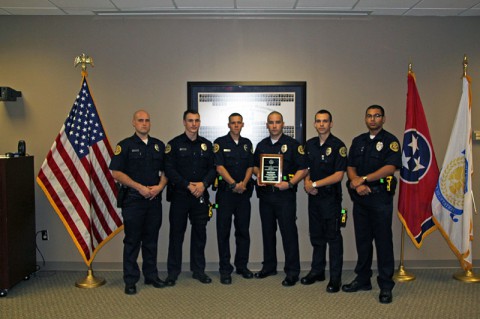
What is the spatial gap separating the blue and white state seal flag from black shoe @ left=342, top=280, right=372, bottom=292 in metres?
1.11

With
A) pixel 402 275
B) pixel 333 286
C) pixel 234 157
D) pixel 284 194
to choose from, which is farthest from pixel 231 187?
pixel 402 275

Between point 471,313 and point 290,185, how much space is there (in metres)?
1.93

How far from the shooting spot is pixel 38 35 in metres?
5.02

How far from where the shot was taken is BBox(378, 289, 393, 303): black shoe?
3.93 meters

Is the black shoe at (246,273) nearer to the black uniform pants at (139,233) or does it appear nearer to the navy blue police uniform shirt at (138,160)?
the black uniform pants at (139,233)

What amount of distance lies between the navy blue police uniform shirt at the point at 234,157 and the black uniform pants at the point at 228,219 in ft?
0.68

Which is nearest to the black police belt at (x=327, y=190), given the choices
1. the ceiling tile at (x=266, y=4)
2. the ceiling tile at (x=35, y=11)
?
the ceiling tile at (x=266, y=4)

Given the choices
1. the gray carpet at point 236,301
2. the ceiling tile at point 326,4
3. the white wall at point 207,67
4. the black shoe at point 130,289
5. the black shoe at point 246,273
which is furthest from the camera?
the white wall at point 207,67

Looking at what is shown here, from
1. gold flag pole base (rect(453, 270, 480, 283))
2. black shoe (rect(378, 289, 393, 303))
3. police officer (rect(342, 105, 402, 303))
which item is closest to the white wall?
gold flag pole base (rect(453, 270, 480, 283))

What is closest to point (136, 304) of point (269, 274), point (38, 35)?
point (269, 274)

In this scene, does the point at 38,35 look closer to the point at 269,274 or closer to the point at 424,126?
the point at 269,274

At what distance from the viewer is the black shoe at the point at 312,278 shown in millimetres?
4430

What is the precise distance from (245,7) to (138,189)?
2.28 meters

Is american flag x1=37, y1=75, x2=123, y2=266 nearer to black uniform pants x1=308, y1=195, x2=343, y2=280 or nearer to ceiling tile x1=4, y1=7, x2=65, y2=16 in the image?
ceiling tile x1=4, y1=7, x2=65, y2=16
